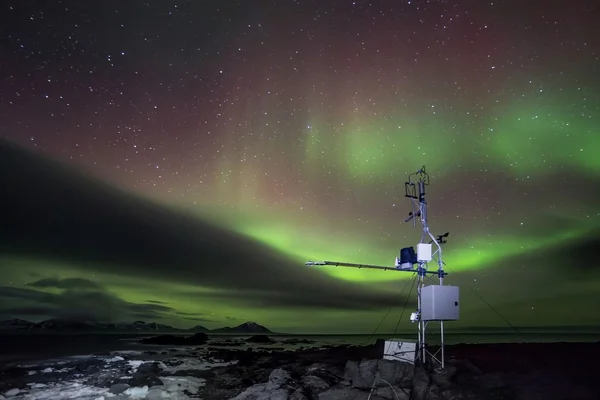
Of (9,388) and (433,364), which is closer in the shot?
(433,364)

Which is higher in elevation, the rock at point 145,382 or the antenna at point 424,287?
the antenna at point 424,287

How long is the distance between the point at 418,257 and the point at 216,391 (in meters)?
15.0

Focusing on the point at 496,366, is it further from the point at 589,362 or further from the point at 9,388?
the point at 9,388

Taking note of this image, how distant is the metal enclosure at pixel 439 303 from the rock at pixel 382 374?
6.25 feet

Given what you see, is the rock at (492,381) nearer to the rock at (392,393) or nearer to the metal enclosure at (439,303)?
the metal enclosure at (439,303)

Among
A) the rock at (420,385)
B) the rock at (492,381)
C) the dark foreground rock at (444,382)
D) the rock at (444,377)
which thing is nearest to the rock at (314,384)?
the dark foreground rock at (444,382)

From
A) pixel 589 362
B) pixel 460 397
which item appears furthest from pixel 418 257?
pixel 589 362

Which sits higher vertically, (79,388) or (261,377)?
(261,377)

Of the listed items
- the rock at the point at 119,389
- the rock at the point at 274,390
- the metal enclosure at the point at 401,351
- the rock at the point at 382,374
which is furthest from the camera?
the rock at the point at 119,389

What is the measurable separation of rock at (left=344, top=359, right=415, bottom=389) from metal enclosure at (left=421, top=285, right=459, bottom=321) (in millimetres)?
1906

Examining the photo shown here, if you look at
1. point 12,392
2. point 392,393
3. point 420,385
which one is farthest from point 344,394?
point 12,392

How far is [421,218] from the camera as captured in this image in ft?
56.7

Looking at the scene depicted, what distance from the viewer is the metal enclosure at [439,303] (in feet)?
51.1

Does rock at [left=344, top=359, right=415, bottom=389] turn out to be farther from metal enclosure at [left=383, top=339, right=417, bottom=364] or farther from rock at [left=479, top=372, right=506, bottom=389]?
rock at [left=479, top=372, right=506, bottom=389]
